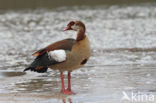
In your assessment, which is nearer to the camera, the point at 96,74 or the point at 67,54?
the point at 67,54

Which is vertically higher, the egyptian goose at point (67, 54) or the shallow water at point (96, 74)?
the egyptian goose at point (67, 54)

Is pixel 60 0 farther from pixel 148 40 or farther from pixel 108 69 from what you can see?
pixel 108 69

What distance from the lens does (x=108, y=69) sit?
35.7 ft

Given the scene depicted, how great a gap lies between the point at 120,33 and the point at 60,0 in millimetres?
32024

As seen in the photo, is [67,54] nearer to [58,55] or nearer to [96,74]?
[58,55]

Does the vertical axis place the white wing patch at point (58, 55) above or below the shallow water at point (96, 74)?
above

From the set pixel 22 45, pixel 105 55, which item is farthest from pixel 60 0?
pixel 105 55

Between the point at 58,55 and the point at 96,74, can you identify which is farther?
the point at 96,74

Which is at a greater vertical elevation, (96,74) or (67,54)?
(67,54)

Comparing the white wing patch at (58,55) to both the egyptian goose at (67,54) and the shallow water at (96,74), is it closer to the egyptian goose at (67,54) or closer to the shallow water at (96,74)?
the egyptian goose at (67,54)

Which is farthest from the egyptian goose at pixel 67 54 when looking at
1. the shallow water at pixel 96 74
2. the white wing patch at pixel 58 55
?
the shallow water at pixel 96 74

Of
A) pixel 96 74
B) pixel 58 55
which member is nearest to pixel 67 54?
pixel 58 55

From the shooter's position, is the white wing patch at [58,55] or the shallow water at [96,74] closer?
the shallow water at [96,74]

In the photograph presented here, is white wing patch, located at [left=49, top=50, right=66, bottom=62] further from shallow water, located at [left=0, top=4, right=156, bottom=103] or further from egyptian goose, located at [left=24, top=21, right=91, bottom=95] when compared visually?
shallow water, located at [left=0, top=4, right=156, bottom=103]
